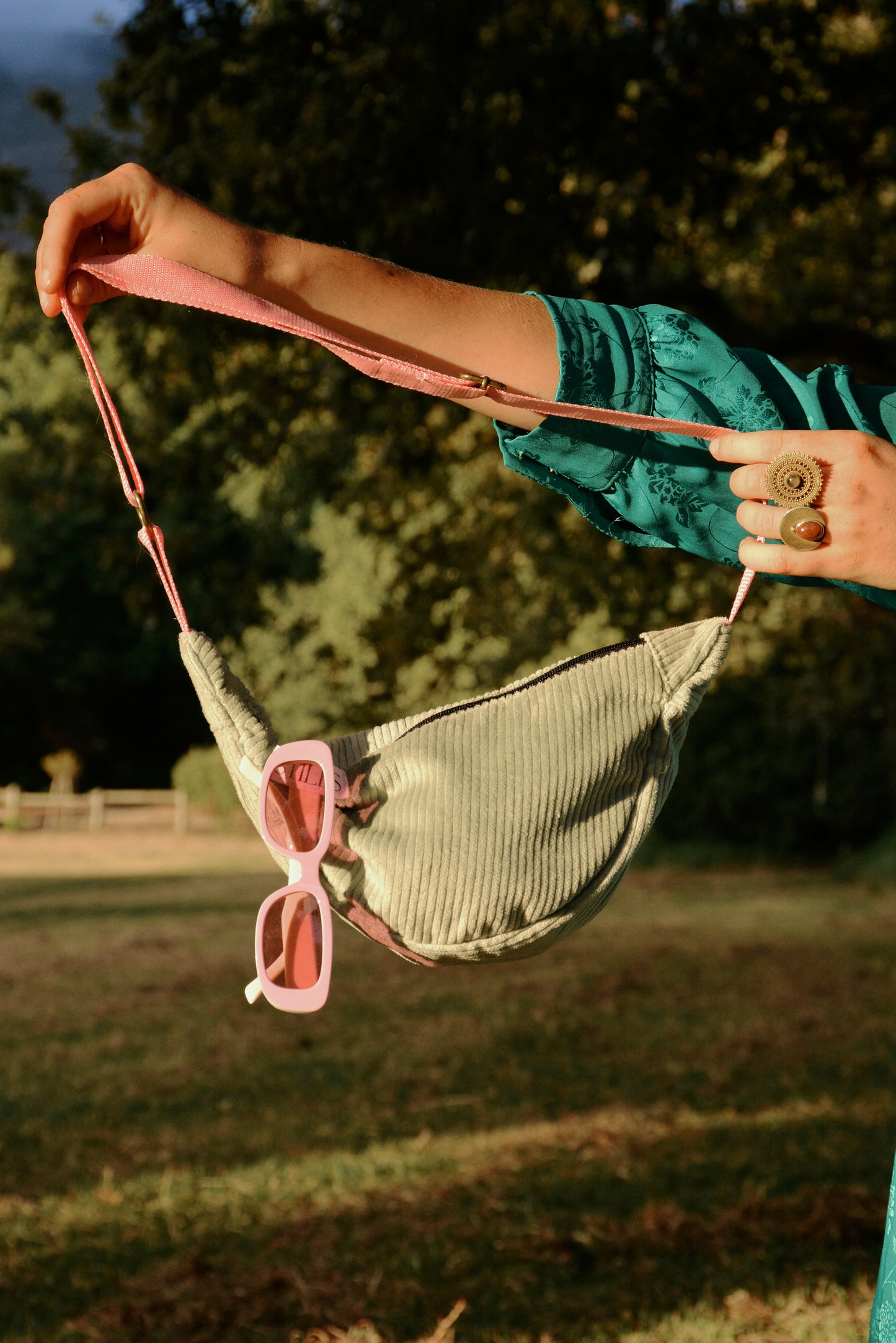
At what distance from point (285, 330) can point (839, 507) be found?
2.08 ft

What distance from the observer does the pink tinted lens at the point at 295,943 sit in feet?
3.94

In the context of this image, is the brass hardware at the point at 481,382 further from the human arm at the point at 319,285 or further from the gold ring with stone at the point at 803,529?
the gold ring with stone at the point at 803,529

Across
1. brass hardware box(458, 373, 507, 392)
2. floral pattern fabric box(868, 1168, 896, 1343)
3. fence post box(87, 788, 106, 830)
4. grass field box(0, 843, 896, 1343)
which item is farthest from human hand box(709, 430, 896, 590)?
fence post box(87, 788, 106, 830)

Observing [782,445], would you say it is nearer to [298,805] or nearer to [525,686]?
[525,686]

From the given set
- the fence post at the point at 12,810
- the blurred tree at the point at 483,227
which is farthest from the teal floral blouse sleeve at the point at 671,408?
the fence post at the point at 12,810

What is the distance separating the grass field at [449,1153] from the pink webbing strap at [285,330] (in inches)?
92.2

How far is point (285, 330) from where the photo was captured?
4.27ft

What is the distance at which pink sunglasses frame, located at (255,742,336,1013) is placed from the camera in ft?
3.85

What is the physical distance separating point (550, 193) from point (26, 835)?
18923 mm

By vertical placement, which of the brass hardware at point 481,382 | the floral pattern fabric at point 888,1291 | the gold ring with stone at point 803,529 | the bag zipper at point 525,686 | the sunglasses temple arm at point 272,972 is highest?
the brass hardware at point 481,382

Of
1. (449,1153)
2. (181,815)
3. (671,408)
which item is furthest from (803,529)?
(181,815)

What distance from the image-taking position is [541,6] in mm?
5613

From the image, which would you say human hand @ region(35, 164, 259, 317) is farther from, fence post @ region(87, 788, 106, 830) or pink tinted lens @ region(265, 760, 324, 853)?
fence post @ region(87, 788, 106, 830)

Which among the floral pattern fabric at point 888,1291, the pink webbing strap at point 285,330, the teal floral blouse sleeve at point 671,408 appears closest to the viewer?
the floral pattern fabric at point 888,1291
